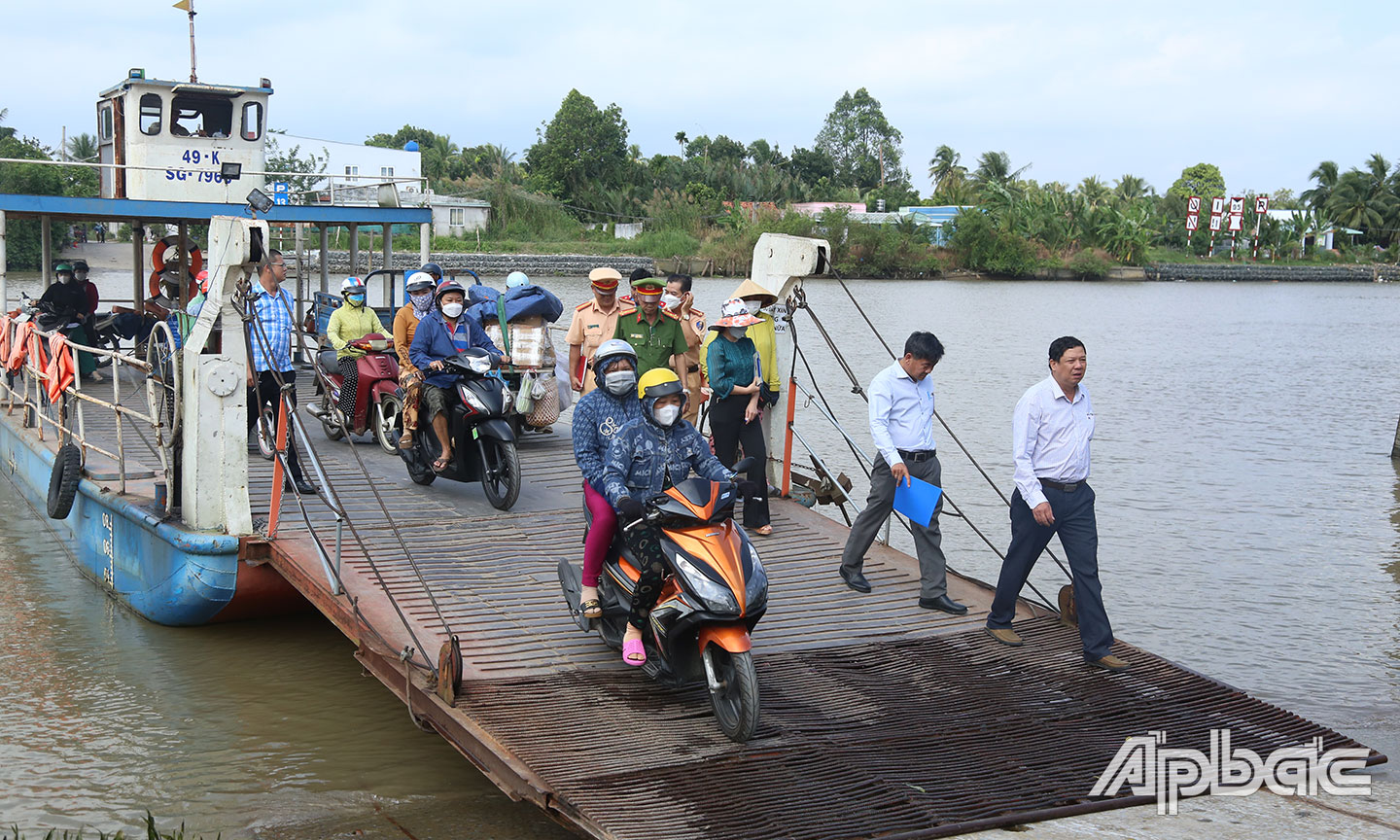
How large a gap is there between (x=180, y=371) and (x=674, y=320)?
2954 mm

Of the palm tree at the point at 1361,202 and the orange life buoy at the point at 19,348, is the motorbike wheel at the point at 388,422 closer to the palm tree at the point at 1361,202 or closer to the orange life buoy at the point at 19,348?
the orange life buoy at the point at 19,348

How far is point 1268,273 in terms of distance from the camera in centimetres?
7400

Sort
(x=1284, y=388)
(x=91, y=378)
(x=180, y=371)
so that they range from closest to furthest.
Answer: (x=180, y=371) → (x=91, y=378) → (x=1284, y=388)

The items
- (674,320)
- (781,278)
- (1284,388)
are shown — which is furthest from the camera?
(1284,388)

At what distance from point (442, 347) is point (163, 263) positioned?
6871mm

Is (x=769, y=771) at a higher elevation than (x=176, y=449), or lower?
lower

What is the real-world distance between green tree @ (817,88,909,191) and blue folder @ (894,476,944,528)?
289ft

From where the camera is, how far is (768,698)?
18.0 feet

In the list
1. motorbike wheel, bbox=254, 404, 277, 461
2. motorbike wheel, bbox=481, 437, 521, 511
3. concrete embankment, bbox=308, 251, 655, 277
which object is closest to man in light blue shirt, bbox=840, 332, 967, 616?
motorbike wheel, bbox=481, 437, 521, 511

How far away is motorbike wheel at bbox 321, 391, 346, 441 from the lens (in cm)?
986

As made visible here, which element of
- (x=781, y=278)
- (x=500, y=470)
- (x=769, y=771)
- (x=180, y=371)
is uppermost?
(x=781, y=278)

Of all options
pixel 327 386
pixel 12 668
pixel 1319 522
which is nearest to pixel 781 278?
pixel 327 386

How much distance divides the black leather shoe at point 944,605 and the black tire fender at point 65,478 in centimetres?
591

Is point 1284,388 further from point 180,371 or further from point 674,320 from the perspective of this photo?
point 180,371
